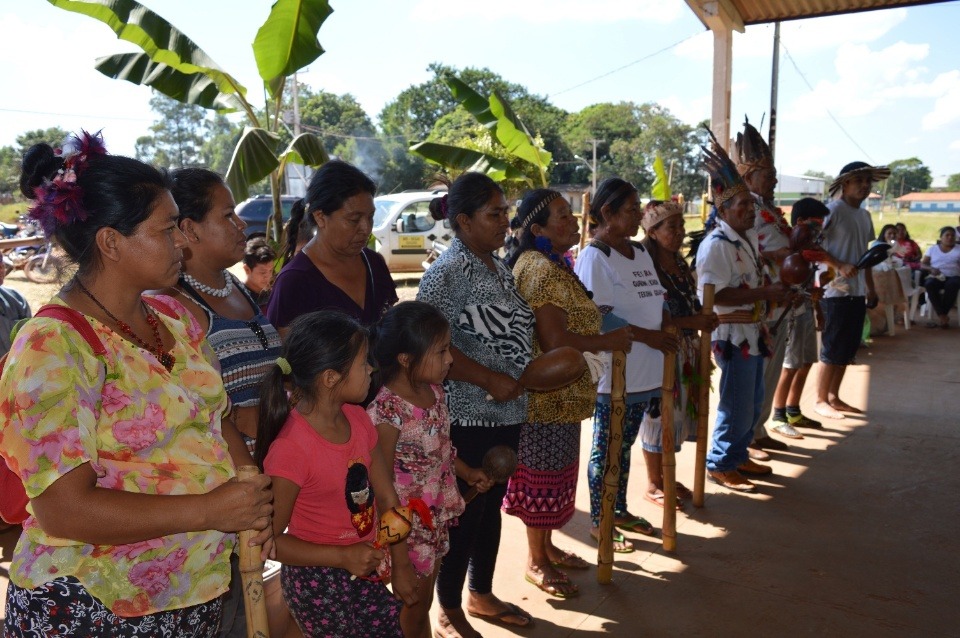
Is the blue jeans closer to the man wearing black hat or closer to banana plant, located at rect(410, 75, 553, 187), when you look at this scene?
the man wearing black hat

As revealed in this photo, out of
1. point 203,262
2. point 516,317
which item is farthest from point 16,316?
point 516,317

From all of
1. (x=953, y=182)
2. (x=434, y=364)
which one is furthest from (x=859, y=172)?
(x=953, y=182)

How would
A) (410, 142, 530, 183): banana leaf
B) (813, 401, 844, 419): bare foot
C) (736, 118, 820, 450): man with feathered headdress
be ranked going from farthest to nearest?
1. (410, 142, 530, 183): banana leaf
2. (813, 401, 844, 419): bare foot
3. (736, 118, 820, 450): man with feathered headdress

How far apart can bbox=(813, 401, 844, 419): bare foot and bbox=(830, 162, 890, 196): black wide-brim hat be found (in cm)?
186

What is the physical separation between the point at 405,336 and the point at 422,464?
432mm

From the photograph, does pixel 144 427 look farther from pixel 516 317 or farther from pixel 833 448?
pixel 833 448

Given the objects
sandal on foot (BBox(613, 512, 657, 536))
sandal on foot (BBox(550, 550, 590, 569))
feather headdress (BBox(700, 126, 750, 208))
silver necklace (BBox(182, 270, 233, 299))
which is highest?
feather headdress (BBox(700, 126, 750, 208))

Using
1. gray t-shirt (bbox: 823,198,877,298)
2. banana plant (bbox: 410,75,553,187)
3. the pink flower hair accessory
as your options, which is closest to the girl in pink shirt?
the pink flower hair accessory

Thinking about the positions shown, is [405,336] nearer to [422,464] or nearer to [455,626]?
[422,464]

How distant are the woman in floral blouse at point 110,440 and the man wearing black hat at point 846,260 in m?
5.31

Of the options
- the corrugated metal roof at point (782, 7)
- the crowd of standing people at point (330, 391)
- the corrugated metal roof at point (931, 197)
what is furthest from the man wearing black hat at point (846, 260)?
the corrugated metal roof at point (931, 197)

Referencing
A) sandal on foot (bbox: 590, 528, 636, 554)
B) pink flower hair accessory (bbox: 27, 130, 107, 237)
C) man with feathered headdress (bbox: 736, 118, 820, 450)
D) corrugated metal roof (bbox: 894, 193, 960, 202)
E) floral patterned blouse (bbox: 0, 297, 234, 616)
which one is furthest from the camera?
corrugated metal roof (bbox: 894, 193, 960, 202)

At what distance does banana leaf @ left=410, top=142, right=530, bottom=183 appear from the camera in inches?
308

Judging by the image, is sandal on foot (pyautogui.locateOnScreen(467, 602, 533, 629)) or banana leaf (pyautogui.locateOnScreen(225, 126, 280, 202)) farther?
banana leaf (pyautogui.locateOnScreen(225, 126, 280, 202))
